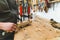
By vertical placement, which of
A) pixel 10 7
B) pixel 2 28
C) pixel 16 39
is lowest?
pixel 16 39

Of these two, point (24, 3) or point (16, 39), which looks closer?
point (16, 39)

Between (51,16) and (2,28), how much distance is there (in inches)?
57.7

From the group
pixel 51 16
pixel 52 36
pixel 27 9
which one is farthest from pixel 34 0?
pixel 52 36

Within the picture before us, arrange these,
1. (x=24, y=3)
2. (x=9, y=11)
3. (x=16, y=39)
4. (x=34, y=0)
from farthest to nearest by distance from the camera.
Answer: (x=34, y=0)
(x=24, y=3)
(x=16, y=39)
(x=9, y=11)

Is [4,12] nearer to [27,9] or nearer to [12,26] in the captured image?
[12,26]

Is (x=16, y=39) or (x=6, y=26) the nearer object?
(x=6, y=26)

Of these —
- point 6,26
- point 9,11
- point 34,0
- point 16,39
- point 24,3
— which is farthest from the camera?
point 34,0

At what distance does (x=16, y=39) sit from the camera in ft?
4.14

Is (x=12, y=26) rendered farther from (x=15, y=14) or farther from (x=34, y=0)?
(x=34, y=0)

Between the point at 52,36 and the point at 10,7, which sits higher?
the point at 10,7

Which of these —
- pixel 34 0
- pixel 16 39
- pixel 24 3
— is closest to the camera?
pixel 16 39

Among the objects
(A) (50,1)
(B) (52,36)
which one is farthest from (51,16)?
(B) (52,36)

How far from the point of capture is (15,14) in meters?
0.82

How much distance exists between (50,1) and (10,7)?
3.99 feet
